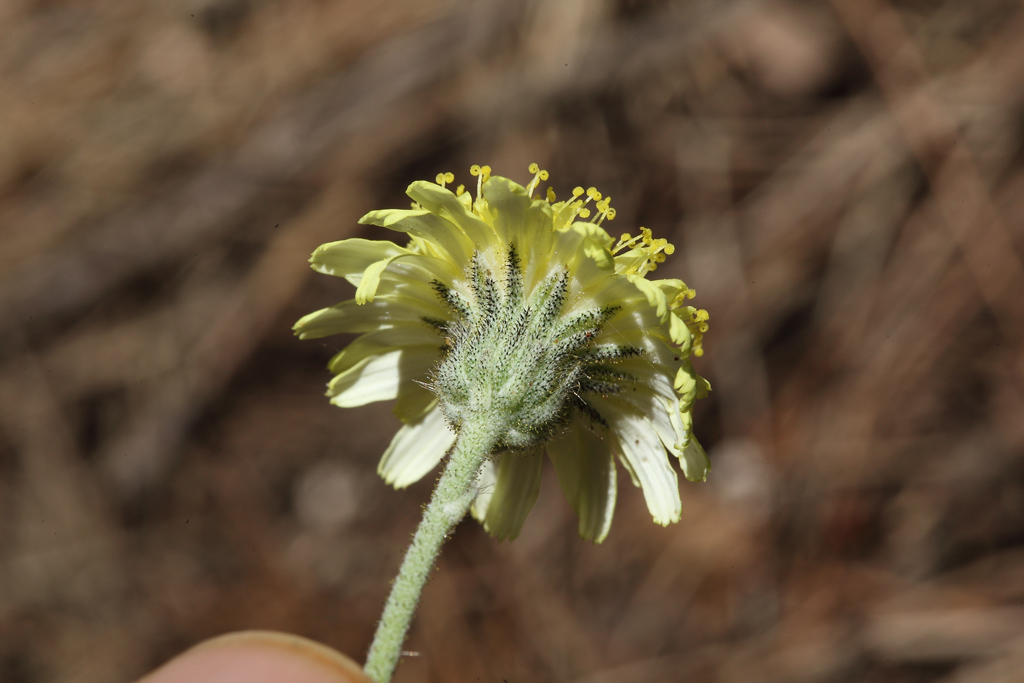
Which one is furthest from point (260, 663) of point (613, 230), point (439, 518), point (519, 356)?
point (613, 230)

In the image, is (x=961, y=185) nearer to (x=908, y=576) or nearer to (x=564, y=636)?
(x=908, y=576)

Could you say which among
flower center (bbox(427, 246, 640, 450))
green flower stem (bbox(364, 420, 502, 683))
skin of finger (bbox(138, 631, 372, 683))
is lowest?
skin of finger (bbox(138, 631, 372, 683))

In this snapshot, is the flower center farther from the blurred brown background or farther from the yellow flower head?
the blurred brown background

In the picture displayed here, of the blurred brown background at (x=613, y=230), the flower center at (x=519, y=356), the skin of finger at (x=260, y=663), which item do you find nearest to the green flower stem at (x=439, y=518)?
the flower center at (x=519, y=356)

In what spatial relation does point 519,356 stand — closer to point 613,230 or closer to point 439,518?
point 439,518

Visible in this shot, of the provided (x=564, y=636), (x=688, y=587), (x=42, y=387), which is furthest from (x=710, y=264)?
(x=42, y=387)

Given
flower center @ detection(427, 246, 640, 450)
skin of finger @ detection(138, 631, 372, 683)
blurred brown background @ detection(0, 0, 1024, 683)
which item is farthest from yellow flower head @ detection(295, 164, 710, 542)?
blurred brown background @ detection(0, 0, 1024, 683)
